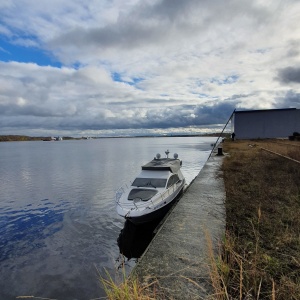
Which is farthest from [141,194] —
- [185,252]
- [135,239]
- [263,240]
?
[263,240]

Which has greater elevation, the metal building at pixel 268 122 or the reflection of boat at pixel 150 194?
the metal building at pixel 268 122

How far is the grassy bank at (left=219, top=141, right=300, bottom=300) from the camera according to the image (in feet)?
A: 14.1

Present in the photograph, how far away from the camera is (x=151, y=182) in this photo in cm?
1641

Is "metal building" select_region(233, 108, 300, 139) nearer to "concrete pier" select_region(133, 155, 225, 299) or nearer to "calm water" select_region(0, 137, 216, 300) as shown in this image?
"calm water" select_region(0, 137, 216, 300)

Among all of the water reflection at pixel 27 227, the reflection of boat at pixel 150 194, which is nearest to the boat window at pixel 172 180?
the reflection of boat at pixel 150 194

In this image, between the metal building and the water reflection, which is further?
the metal building

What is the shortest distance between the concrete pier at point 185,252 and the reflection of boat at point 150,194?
320cm

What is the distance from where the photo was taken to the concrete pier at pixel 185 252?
4.61 metres

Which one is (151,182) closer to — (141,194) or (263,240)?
(141,194)

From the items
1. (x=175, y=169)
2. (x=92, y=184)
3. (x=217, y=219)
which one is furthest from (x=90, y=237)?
(x=92, y=184)

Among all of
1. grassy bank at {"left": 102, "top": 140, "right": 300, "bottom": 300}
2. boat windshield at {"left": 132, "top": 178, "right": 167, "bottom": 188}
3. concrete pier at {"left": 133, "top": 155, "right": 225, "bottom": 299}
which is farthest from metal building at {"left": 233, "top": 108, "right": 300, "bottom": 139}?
concrete pier at {"left": 133, "top": 155, "right": 225, "bottom": 299}

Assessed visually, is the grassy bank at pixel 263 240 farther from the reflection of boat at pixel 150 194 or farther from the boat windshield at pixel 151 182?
the boat windshield at pixel 151 182

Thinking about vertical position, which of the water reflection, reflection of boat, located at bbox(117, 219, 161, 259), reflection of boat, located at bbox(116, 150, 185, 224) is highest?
reflection of boat, located at bbox(116, 150, 185, 224)

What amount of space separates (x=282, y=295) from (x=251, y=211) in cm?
505
